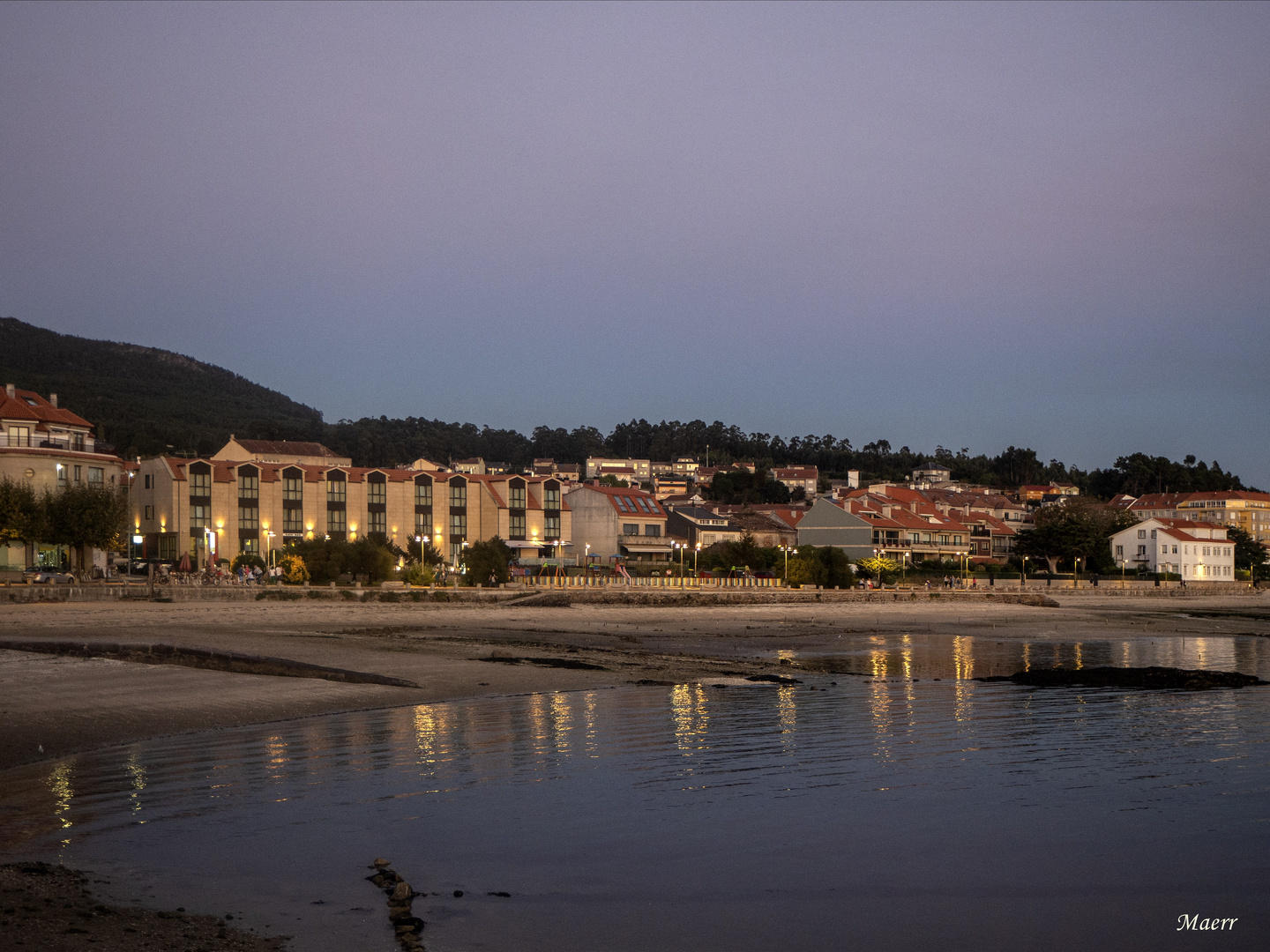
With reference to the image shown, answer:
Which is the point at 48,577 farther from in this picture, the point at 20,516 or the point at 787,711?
the point at 787,711

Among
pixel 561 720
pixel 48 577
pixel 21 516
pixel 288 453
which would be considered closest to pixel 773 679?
pixel 561 720

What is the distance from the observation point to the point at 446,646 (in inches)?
1181

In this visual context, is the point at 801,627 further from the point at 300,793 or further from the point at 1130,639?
the point at 300,793

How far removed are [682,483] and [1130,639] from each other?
148658 mm

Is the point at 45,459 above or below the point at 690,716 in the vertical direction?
above

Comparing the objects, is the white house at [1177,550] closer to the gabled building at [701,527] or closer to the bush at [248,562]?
the gabled building at [701,527]

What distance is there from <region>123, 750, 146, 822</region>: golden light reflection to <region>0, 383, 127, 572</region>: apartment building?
5168cm

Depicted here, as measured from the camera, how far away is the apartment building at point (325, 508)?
72.7 metres

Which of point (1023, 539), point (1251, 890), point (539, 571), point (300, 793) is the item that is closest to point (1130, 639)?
point (1251, 890)

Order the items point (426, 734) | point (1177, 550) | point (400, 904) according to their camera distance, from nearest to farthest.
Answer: point (400, 904) < point (426, 734) < point (1177, 550)

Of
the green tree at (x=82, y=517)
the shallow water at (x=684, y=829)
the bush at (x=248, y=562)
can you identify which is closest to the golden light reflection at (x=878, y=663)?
the shallow water at (x=684, y=829)

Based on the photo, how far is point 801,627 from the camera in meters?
43.8

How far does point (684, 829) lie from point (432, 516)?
241ft

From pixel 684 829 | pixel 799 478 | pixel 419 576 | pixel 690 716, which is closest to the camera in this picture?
pixel 684 829
